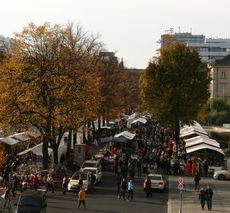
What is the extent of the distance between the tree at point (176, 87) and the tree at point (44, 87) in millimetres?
18674

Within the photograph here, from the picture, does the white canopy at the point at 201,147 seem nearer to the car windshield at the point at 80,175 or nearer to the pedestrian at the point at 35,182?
the car windshield at the point at 80,175

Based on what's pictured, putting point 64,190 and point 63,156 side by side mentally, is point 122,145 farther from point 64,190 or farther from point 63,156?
point 64,190

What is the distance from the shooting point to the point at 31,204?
1017 inches

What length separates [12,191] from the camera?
32.7 meters

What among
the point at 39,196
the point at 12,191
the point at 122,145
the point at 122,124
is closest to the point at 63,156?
the point at 122,145

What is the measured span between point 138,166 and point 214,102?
58.0 metres

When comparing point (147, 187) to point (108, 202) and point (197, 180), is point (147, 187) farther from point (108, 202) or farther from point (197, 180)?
point (197, 180)

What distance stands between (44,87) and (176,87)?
23579 mm

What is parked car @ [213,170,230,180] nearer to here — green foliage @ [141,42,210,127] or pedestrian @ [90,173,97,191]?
pedestrian @ [90,173,97,191]

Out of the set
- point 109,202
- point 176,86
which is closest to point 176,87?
point 176,86

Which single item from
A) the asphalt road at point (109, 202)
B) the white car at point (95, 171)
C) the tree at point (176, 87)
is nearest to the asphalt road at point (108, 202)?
the asphalt road at point (109, 202)

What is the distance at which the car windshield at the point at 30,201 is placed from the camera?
84.8 ft

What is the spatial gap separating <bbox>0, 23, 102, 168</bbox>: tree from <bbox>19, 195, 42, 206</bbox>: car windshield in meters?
13.6

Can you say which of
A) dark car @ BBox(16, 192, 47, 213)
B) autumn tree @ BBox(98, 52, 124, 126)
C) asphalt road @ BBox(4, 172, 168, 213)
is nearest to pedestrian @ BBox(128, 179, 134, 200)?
asphalt road @ BBox(4, 172, 168, 213)
